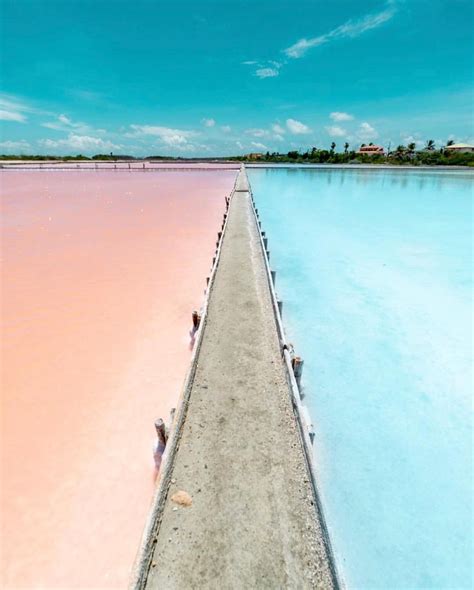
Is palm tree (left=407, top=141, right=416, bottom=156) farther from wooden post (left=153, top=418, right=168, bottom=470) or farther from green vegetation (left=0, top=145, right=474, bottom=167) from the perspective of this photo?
wooden post (left=153, top=418, right=168, bottom=470)

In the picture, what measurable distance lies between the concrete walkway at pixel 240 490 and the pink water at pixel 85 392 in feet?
2.58

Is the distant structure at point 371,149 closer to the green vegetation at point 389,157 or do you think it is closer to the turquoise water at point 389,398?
the green vegetation at point 389,157

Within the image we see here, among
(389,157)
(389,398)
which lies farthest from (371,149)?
(389,398)

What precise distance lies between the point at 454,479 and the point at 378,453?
0.93 meters

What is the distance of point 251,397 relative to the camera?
4.14 meters

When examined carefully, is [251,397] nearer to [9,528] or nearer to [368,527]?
[368,527]

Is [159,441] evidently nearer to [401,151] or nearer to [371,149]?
[401,151]

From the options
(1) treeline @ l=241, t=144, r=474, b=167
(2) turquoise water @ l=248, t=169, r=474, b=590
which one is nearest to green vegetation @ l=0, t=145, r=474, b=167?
(1) treeline @ l=241, t=144, r=474, b=167

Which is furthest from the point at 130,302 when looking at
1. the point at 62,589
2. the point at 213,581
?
the point at 213,581

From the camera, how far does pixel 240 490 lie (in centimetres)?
304

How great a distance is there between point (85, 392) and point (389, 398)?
16.5ft

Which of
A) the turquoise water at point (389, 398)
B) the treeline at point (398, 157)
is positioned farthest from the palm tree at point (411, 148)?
the turquoise water at point (389, 398)

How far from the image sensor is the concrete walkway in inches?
98.4

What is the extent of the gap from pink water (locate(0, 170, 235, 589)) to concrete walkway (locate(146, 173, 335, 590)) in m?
0.79
